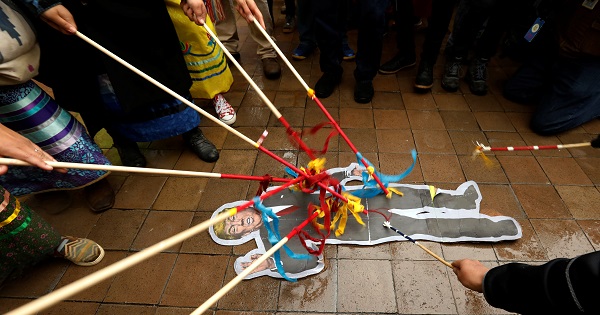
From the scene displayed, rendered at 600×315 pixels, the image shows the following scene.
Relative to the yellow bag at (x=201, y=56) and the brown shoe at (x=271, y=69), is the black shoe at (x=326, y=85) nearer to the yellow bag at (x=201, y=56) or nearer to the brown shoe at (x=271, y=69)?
the brown shoe at (x=271, y=69)

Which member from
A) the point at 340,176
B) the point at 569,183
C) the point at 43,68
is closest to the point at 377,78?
the point at 340,176

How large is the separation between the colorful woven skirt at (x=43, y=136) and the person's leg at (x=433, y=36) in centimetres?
236

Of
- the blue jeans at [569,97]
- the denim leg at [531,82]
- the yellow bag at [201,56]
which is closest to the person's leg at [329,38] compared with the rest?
the yellow bag at [201,56]

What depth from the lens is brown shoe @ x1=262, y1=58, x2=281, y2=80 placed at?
2.93 m

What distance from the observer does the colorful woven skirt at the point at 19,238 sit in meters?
1.31

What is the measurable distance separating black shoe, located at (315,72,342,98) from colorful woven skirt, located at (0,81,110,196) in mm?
1629

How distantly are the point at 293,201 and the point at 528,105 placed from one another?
6.67ft

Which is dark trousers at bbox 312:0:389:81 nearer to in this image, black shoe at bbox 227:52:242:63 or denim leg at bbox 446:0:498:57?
denim leg at bbox 446:0:498:57

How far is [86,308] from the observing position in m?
1.43

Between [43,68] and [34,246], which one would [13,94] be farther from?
[34,246]

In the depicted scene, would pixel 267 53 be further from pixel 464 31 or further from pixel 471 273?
pixel 471 273

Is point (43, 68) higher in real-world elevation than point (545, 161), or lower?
higher

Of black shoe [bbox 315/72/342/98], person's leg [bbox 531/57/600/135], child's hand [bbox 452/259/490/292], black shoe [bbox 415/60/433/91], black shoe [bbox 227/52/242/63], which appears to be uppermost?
child's hand [bbox 452/259/490/292]

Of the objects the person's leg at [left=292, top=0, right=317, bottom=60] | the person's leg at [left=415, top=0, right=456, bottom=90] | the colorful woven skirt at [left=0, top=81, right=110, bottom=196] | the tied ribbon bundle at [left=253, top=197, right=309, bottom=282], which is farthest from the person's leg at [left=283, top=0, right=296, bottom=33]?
the tied ribbon bundle at [left=253, top=197, right=309, bottom=282]
